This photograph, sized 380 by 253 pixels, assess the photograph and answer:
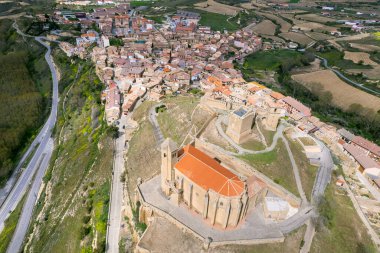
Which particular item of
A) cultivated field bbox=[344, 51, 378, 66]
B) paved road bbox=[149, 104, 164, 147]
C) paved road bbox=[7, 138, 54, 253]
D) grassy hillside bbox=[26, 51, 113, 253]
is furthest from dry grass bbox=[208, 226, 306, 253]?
cultivated field bbox=[344, 51, 378, 66]

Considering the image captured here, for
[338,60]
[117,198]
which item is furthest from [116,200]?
[338,60]

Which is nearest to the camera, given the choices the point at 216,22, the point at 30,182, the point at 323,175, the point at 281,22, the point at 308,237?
the point at 308,237

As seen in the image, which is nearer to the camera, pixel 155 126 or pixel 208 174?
pixel 208 174

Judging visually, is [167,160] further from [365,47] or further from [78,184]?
[365,47]

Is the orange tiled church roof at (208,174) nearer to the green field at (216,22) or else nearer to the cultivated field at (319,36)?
the green field at (216,22)

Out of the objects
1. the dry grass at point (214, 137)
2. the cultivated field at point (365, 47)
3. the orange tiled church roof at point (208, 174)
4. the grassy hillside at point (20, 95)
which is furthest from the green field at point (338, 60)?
the grassy hillside at point (20, 95)
